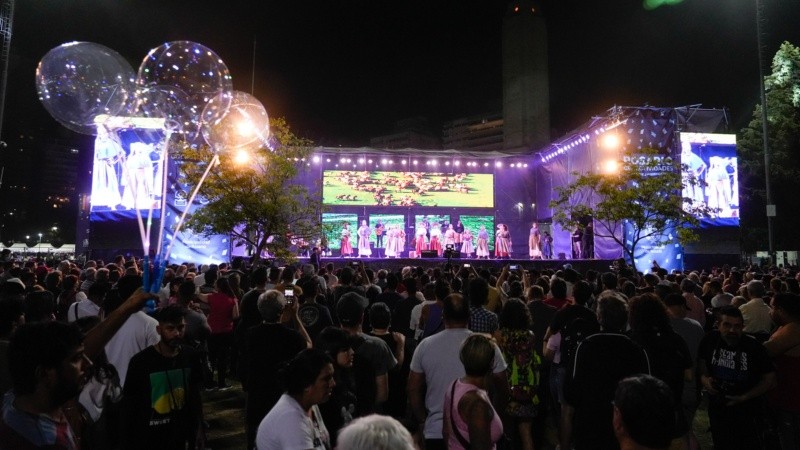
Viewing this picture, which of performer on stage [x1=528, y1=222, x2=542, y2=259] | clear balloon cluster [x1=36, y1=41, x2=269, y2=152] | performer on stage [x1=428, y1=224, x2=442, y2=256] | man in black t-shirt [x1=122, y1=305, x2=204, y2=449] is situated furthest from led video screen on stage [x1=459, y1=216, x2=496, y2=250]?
man in black t-shirt [x1=122, y1=305, x2=204, y2=449]

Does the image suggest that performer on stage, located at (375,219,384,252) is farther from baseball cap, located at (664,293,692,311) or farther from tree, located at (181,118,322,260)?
baseball cap, located at (664,293,692,311)

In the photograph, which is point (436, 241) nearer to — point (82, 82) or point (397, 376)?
point (397, 376)

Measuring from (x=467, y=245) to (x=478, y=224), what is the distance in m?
2.16

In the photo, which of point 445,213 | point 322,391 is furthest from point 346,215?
point 322,391

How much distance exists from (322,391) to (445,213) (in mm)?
24180

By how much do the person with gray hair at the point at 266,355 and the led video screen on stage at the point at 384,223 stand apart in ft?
71.5

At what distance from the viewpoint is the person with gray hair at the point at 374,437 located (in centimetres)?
136

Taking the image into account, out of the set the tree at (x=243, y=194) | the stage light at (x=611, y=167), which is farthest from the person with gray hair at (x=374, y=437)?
the stage light at (x=611, y=167)

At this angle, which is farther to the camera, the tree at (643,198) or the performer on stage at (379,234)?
the performer on stage at (379,234)

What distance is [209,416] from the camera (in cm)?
618

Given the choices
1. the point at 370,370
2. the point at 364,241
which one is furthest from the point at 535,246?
the point at 370,370

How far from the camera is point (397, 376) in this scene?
4.71 meters

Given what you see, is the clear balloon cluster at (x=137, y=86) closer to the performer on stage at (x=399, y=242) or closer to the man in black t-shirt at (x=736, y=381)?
the man in black t-shirt at (x=736, y=381)

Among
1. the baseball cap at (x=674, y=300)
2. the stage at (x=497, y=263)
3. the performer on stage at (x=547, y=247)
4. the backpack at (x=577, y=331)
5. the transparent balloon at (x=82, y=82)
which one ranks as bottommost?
the backpack at (x=577, y=331)
